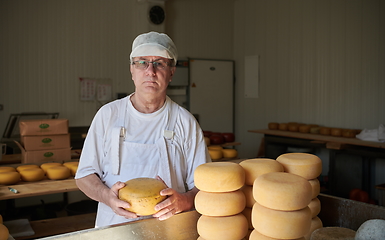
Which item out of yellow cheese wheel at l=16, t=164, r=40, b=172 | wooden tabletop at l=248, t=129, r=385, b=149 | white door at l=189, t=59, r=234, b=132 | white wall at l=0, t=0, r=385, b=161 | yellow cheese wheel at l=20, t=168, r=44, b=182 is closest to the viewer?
yellow cheese wheel at l=20, t=168, r=44, b=182

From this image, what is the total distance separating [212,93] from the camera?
7113 mm

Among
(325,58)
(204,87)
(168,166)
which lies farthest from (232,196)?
(204,87)

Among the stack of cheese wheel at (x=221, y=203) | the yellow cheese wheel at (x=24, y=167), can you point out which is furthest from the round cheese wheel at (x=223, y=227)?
the yellow cheese wheel at (x=24, y=167)

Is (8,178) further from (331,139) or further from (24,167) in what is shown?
(331,139)

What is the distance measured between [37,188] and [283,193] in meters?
2.13

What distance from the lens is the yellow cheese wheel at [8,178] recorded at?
99.7 inches

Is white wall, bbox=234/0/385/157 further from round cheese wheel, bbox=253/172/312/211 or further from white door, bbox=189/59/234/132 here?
round cheese wheel, bbox=253/172/312/211

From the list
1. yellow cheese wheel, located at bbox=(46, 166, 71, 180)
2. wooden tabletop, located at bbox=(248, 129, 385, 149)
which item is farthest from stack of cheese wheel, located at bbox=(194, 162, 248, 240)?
wooden tabletop, located at bbox=(248, 129, 385, 149)

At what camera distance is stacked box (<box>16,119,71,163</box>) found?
314 centimetres

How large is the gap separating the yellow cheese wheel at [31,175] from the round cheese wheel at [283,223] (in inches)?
90.2

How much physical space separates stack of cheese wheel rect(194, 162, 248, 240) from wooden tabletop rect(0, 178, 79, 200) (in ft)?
5.83

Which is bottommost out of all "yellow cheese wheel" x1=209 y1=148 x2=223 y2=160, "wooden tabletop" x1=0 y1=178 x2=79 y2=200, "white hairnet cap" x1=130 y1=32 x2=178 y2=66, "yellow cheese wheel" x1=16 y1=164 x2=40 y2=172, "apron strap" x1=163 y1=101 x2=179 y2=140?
"wooden tabletop" x1=0 y1=178 x2=79 y2=200

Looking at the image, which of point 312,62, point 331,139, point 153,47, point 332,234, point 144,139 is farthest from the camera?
point 312,62

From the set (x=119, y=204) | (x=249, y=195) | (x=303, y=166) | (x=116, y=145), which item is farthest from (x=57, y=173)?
(x=303, y=166)
